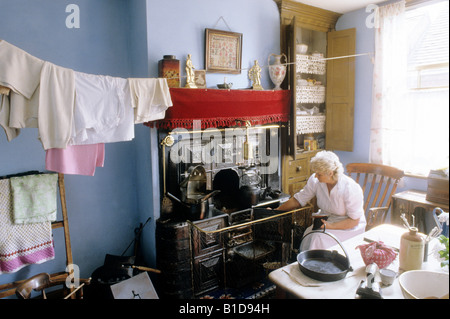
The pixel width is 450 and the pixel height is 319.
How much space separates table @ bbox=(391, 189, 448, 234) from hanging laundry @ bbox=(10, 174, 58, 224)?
11.2 ft

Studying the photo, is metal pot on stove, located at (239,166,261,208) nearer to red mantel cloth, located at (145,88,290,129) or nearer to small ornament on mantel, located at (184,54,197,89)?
red mantel cloth, located at (145,88,290,129)

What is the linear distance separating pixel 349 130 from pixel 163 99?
2740 mm

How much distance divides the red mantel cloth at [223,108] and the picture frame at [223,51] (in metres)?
0.33

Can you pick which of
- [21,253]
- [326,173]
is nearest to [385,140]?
[326,173]

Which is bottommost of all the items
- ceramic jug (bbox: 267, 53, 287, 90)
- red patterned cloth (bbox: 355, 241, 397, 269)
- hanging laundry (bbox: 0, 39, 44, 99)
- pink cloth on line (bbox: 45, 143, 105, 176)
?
red patterned cloth (bbox: 355, 241, 397, 269)

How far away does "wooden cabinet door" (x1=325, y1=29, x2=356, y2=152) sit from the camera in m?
4.10

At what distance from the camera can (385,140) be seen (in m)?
3.78

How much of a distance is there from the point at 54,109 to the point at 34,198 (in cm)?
100

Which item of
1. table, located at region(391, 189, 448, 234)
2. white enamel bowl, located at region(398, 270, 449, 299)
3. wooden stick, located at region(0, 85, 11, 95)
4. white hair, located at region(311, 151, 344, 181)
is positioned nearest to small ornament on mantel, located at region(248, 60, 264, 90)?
white hair, located at region(311, 151, 344, 181)

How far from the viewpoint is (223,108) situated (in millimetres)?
3111

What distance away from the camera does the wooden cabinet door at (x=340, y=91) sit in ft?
13.4

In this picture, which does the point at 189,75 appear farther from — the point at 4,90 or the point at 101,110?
the point at 4,90

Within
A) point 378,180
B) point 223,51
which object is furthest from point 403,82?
point 223,51
